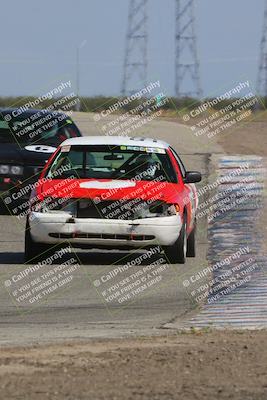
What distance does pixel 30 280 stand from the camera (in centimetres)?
1281

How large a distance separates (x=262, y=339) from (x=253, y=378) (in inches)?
62.9

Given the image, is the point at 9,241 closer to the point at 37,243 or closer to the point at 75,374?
the point at 37,243

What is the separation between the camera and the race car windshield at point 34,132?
21.0 m

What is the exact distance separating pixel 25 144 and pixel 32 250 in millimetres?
6994

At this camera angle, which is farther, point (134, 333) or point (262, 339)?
point (134, 333)

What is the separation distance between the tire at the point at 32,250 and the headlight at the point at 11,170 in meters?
6.06

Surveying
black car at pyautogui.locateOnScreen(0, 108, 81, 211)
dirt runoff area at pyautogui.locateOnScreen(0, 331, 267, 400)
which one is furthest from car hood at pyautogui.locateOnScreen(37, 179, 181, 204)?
black car at pyautogui.locateOnScreen(0, 108, 81, 211)

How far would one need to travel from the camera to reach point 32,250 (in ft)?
46.5

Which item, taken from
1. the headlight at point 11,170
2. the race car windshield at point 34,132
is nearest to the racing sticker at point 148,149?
the headlight at point 11,170

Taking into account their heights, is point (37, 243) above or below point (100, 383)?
below

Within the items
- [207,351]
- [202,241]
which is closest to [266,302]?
[207,351]

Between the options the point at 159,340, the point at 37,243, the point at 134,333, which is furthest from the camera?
the point at 37,243

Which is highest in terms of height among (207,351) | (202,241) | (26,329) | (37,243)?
(207,351)

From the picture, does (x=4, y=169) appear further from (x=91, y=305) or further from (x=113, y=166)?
(x=91, y=305)
